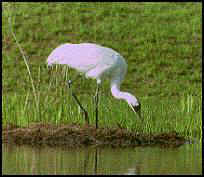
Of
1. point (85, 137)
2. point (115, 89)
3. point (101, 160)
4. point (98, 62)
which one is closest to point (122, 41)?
point (115, 89)

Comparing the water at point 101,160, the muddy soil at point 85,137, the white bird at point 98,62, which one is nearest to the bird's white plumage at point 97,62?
the white bird at point 98,62

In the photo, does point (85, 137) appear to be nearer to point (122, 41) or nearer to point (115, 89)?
point (115, 89)

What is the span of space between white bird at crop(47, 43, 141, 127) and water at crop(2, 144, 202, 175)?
4.88 ft

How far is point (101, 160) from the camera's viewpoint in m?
9.84

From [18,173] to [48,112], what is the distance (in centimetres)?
439

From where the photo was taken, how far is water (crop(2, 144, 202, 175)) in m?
9.09

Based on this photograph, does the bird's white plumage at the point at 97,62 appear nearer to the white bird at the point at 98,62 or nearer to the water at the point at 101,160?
the white bird at the point at 98,62

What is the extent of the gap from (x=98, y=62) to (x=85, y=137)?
4.36 ft

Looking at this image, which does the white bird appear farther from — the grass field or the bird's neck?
the grass field

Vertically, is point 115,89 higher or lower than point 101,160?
higher

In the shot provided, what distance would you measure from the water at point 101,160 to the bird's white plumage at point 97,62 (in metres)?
1.60

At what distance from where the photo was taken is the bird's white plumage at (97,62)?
12.1m

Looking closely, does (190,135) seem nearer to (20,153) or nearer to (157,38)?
(20,153)

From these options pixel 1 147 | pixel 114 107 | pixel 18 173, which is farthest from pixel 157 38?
pixel 18 173
